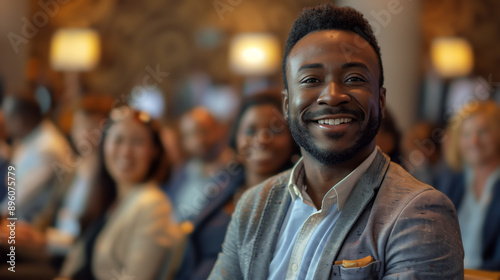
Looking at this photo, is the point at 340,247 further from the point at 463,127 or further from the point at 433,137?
the point at 433,137

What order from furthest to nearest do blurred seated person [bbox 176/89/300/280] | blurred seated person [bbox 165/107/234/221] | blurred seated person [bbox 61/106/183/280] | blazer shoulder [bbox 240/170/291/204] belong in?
blurred seated person [bbox 165/107/234/221], blurred seated person [bbox 61/106/183/280], blurred seated person [bbox 176/89/300/280], blazer shoulder [bbox 240/170/291/204]

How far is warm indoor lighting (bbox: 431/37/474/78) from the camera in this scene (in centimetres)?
399

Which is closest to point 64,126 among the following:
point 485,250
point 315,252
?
point 485,250

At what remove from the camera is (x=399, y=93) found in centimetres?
342

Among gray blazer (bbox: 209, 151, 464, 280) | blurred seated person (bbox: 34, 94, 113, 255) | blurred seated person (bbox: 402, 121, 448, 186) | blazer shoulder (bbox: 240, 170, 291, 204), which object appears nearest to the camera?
gray blazer (bbox: 209, 151, 464, 280)

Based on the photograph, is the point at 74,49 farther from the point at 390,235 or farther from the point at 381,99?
the point at 390,235

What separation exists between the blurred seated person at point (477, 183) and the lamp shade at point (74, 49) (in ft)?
8.39

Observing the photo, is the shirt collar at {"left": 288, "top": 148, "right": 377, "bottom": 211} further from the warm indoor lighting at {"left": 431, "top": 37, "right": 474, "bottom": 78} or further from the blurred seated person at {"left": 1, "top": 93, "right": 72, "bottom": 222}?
the warm indoor lighting at {"left": 431, "top": 37, "right": 474, "bottom": 78}

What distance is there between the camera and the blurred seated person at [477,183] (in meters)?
2.29

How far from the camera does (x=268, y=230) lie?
36.5 inches

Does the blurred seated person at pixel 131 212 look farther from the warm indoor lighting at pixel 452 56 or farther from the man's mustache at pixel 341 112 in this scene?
the warm indoor lighting at pixel 452 56

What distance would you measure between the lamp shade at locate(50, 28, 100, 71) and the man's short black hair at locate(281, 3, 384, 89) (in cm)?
336

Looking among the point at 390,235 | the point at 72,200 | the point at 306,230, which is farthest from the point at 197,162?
the point at 390,235

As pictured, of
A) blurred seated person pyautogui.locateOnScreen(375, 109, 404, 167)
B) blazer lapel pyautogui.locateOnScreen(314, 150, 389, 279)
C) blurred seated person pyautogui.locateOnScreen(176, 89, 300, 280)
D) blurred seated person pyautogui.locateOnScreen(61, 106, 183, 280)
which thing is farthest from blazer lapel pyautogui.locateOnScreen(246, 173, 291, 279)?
blurred seated person pyautogui.locateOnScreen(61, 106, 183, 280)
